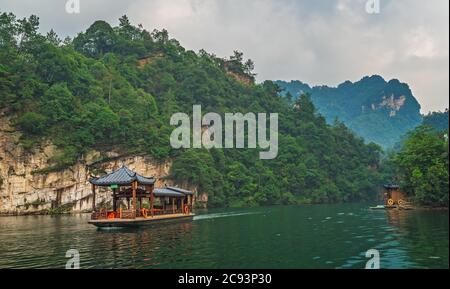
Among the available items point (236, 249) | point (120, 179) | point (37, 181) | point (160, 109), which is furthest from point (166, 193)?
point (160, 109)

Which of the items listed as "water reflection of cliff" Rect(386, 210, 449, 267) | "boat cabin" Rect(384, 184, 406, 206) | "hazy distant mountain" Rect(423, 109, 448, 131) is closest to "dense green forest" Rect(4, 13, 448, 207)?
"boat cabin" Rect(384, 184, 406, 206)

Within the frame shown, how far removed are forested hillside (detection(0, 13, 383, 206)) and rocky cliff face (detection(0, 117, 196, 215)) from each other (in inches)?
53.6

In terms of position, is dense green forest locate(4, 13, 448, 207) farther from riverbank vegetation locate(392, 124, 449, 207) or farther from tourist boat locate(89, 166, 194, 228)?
tourist boat locate(89, 166, 194, 228)

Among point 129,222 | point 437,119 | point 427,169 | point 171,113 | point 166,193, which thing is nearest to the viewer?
point 129,222

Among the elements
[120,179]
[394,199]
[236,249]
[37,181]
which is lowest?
[236,249]

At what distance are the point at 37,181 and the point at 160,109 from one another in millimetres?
35634

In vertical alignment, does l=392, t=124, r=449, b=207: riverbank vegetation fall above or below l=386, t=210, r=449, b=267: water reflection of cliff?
above

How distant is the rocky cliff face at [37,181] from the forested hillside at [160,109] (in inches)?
53.6

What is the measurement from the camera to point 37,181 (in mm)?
58906

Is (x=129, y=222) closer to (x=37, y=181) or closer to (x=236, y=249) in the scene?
(x=236, y=249)

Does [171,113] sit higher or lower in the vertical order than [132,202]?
higher

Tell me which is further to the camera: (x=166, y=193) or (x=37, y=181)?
(x=37, y=181)

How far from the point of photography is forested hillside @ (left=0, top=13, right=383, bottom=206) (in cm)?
6438
